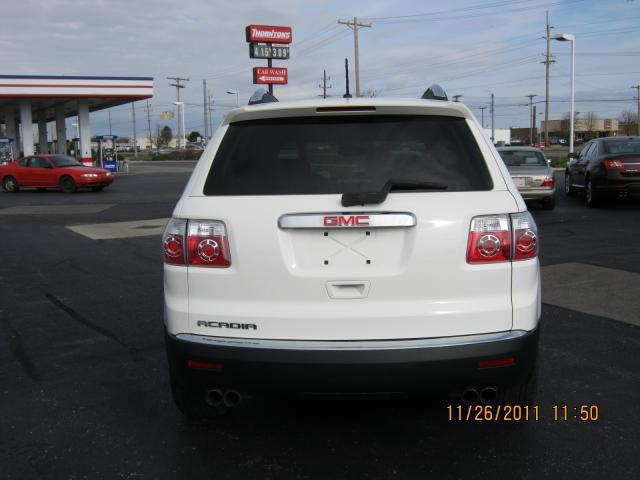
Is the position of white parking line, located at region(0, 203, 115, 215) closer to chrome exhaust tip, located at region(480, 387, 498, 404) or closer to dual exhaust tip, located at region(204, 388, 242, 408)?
dual exhaust tip, located at region(204, 388, 242, 408)

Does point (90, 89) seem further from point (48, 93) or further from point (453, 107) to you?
point (453, 107)

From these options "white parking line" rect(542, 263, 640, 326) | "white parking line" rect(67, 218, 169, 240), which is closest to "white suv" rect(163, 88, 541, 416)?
"white parking line" rect(542, 263, 640, 326)

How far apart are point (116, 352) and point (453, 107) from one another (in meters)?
3.20

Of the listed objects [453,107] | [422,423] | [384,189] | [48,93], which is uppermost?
[48,93]

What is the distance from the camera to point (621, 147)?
14688mm

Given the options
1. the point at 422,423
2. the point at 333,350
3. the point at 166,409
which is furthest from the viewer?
the point at 166,409

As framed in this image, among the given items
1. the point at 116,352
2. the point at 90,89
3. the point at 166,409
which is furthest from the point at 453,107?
the point at 90,89

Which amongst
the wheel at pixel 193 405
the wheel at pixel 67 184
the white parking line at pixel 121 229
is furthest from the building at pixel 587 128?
the wheel at pixel 193 405

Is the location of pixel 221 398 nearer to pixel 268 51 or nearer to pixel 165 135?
pixel 268 51

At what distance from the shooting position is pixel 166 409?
393 centimetres

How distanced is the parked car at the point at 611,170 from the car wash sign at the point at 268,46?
2861 centimetres

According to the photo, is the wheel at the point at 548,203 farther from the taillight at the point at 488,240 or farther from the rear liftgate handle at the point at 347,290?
the rear liftgate handle at the point at 347,290

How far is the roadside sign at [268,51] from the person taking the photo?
41.4 meters
